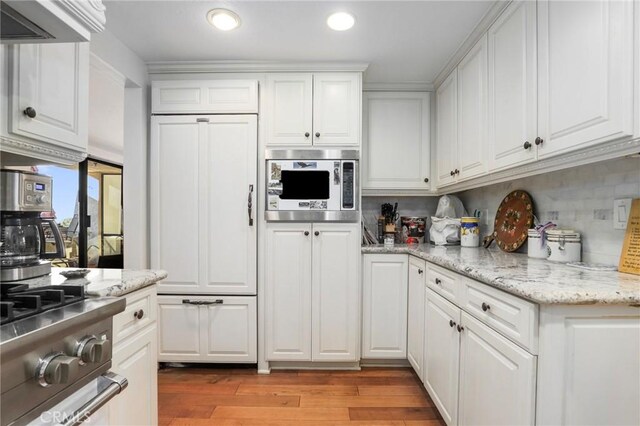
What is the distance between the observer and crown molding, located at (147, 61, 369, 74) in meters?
2.10

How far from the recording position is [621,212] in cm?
123

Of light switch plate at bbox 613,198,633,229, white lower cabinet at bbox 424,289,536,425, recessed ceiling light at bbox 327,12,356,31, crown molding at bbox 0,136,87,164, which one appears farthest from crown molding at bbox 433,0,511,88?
crown molding at bbox 0,136,87,164

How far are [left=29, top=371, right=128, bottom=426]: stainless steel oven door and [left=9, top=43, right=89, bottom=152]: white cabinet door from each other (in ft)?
2.62

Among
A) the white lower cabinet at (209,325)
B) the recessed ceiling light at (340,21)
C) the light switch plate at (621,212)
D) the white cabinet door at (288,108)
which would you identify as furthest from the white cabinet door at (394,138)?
the white lower cabinet at (209,325)

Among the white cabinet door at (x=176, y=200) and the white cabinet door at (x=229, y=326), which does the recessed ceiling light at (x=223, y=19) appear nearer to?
the white cabinet door at (x=176, y=200)

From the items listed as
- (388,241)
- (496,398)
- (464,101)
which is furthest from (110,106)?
(496,398)

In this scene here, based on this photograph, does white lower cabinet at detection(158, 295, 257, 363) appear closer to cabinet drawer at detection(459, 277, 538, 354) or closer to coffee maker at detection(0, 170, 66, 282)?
coffee maker at detection(0, 170, 66, 282)

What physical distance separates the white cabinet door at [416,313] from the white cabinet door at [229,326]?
1.14m

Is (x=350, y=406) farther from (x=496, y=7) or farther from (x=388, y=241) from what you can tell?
(x=496, y=7)

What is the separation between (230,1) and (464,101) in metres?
1.55

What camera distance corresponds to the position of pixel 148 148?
7.18 ft

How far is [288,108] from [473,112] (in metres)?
1.25

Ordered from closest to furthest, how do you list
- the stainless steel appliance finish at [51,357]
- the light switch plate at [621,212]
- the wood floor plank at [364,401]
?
1. the stainless steel appliance finish at [51,357]
2. the light switch plate at [621,212]
3. the wood floor plank at [364,401]

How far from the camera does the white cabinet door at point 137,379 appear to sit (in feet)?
3.26
